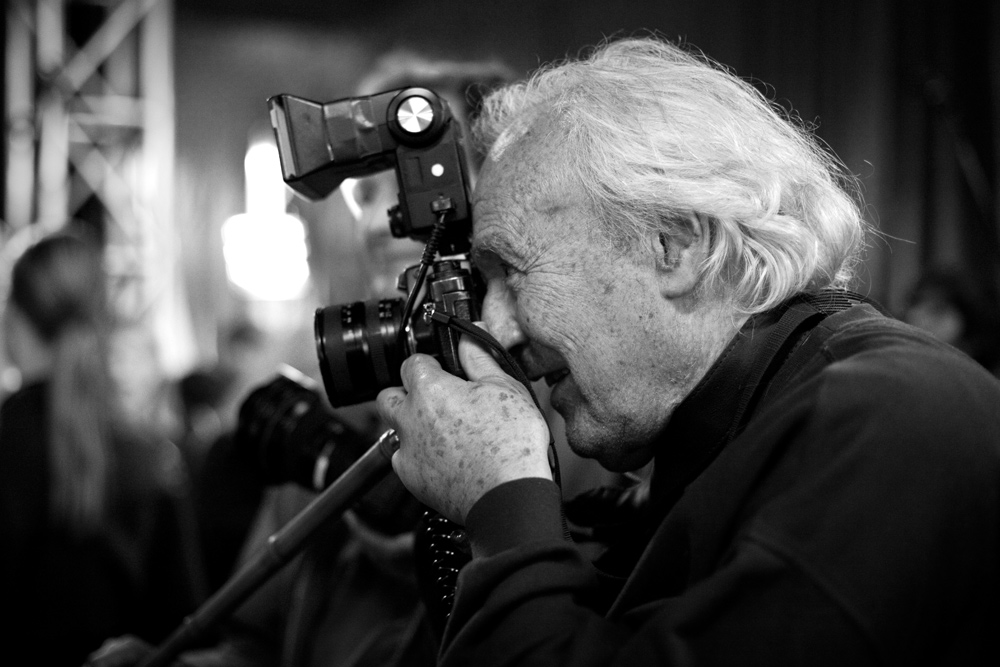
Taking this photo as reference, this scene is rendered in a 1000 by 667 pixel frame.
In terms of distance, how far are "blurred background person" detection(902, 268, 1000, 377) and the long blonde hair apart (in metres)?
2.40

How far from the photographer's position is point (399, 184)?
111 cm

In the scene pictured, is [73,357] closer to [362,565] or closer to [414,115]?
[362,565]

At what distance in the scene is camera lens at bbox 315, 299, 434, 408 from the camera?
1058 mm

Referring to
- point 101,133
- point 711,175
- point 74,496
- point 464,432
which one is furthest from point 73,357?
point 101,133

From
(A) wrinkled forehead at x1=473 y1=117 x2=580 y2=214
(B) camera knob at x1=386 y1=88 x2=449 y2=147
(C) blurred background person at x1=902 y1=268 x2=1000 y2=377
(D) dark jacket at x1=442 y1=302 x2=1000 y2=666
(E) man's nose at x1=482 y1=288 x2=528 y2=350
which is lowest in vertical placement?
(C) blurred background person at x1=902 y1=268 x2=1000 y2=377

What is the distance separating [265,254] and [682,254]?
19.7 ft

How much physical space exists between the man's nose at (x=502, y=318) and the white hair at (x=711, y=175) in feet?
0.50

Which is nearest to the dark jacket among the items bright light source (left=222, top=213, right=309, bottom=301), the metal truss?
the metal truss

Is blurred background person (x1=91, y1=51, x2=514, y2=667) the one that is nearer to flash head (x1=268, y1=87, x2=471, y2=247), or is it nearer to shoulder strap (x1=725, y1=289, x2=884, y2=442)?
flash head (x1=268, y1=87, x2=471, y2=247)

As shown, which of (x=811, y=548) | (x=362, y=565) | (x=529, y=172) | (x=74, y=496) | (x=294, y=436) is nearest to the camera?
(x=811, y=548)

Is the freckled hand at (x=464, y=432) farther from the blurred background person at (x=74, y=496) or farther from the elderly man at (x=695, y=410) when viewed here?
the blurred background person at (x=74, y=496)

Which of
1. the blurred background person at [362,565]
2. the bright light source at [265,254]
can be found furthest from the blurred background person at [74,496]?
the bright light source at [265,254]

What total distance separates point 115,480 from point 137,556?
19 cm

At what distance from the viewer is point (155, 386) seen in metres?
4.87
